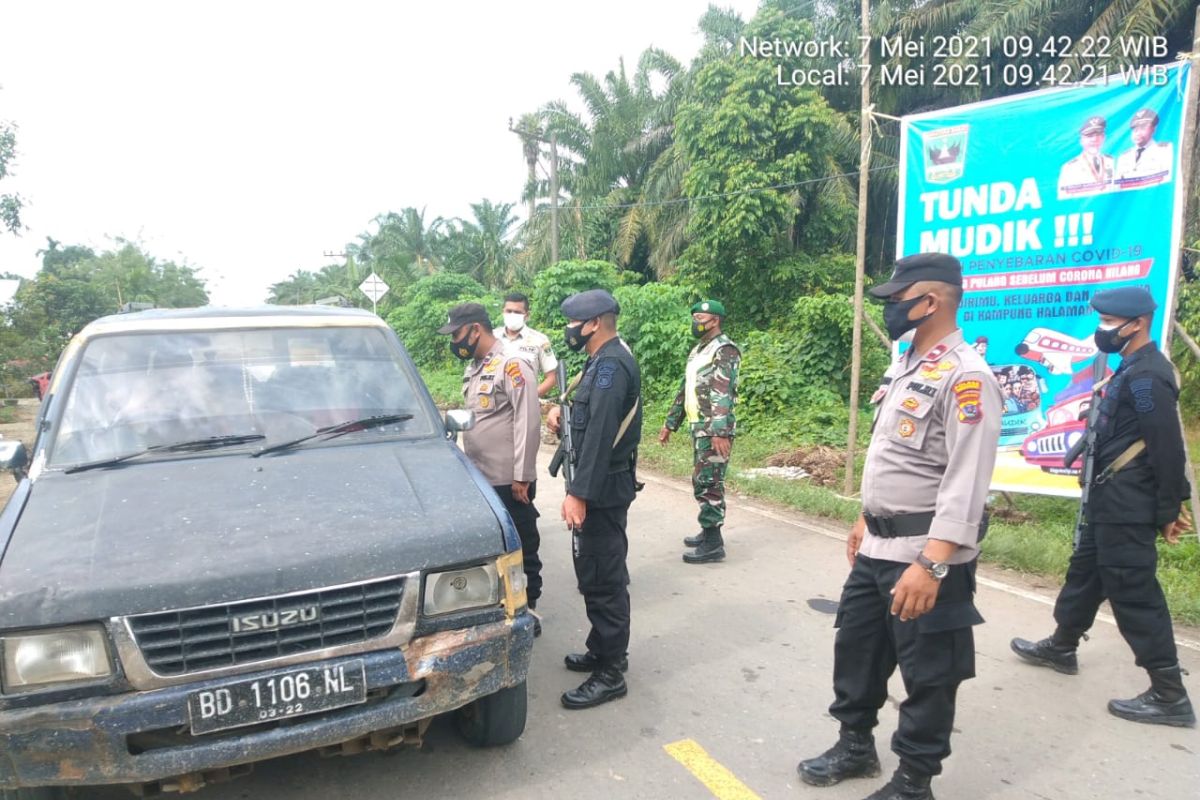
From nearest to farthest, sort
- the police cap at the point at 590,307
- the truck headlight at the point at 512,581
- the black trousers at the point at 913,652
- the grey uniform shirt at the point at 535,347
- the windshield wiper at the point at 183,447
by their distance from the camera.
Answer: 1. the black trousers at the point at 913,652
2. the truck headlight at the point at 512,581
3. the windshield wiper at the point at 183,447
4. the police cap at the point at 590,307
5. the grey uniform shirt at the point at 535,347

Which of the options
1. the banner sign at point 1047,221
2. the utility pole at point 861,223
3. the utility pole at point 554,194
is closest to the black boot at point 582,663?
the banner sign at point 1047,221

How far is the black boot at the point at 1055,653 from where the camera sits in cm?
388

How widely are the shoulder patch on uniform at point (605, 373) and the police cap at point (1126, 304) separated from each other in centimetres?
216

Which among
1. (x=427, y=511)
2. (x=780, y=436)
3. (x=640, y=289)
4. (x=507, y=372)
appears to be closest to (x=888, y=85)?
(x=640, y=289)

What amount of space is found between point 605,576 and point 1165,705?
94.9 inches

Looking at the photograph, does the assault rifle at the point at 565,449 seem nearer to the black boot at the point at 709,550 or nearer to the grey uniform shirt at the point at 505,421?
the grey uniform shirt at the point at 505,421

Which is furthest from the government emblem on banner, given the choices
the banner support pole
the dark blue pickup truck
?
the dark blue pickup truck

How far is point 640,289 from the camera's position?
1350 cm

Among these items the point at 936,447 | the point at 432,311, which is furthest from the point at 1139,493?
the point at 432,311

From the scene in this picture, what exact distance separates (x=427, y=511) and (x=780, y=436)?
8008mm

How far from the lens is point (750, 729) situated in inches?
132

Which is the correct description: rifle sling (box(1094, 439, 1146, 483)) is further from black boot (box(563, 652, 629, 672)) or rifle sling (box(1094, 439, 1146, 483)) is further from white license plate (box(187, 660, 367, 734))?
white license plate (box(187, 660, 367, 734))

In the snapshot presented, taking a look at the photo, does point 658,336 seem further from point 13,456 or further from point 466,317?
point 13,456

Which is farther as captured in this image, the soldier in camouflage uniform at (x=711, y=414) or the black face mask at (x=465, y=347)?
the soldier in camouflage uniform at (x=711, y=414)
